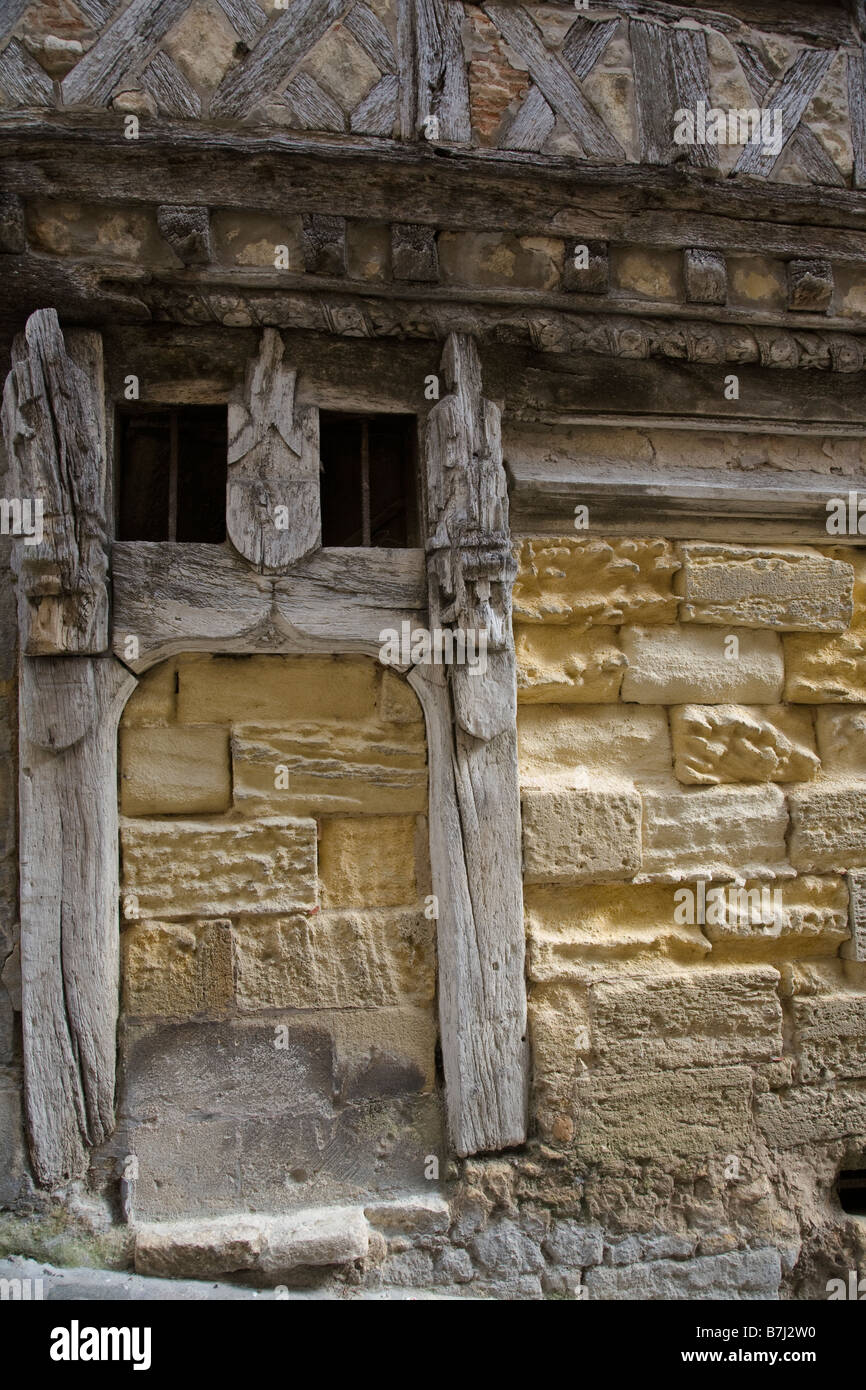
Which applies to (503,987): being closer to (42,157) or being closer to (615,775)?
(615,775)

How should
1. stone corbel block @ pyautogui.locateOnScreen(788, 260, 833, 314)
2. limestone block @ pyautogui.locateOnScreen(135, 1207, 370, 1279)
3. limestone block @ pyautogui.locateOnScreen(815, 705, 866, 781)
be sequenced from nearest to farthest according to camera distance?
limestone block @ pyautogui.locateOnScreen(135, 1207, 370, 1279)
stone corbel block @ pyautogui.locateOnScreen(788, 260, 833, 314)
limestone block @ pyautogui.locateOnScreen(815, 705, 866, 781)

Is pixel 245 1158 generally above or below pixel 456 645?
below

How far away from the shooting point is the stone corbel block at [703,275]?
3258 mm

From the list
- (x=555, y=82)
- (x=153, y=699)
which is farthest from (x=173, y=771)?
(x=555, y=82)

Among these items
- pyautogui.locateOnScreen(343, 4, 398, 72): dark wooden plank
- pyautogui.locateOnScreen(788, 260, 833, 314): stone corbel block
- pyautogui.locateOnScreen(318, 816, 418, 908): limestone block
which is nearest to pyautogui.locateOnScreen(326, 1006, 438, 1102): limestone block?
pyautogui.locateOnScreen(318, 816, 418, 908): limestone block

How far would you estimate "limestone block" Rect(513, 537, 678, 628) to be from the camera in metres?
3.33

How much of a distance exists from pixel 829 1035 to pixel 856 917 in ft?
1.44

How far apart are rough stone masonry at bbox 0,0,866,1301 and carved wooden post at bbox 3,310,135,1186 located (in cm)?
1

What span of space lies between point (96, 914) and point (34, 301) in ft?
6.45

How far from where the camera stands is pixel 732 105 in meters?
3.34

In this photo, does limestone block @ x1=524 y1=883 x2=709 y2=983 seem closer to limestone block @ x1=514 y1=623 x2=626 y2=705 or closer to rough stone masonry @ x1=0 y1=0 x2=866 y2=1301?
rough stone masonry @ x1=0 y1=0 x2=866 y2=1301

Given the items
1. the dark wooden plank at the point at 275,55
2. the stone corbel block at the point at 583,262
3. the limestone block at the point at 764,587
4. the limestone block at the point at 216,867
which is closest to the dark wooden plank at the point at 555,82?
the stone corbel block at the point at 583,262

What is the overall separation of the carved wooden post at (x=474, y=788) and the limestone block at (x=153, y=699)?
81 cm

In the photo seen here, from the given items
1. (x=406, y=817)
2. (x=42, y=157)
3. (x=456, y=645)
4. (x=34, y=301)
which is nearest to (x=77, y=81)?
(x=42, y=157)
